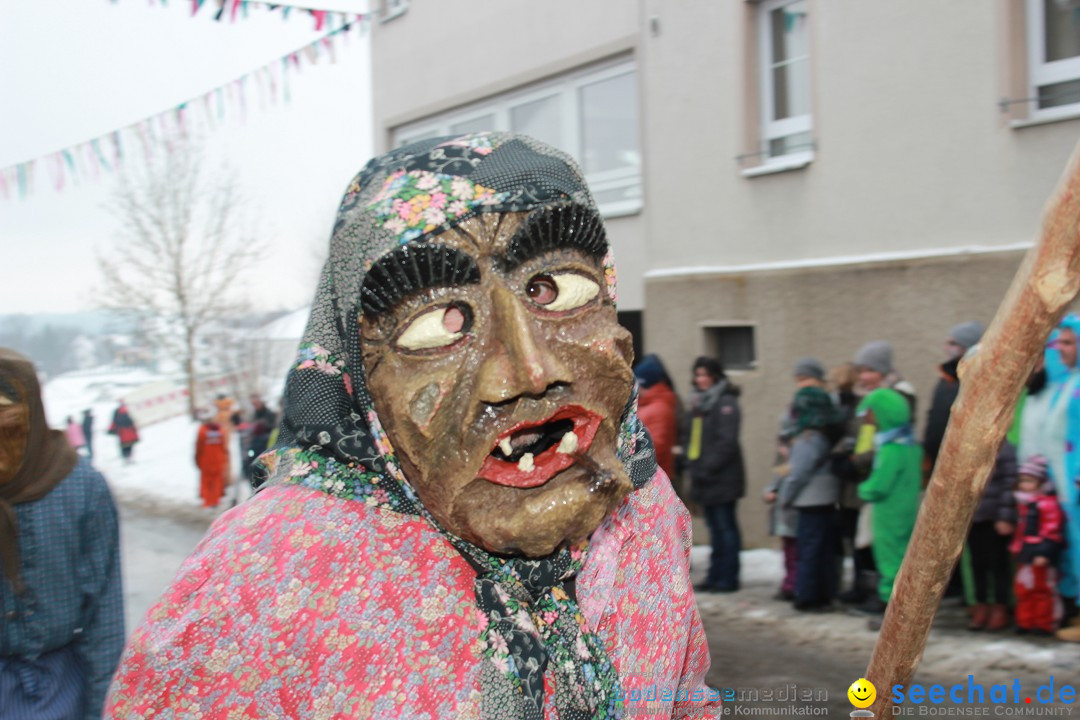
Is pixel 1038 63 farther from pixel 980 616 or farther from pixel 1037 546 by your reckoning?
pixel 980 616

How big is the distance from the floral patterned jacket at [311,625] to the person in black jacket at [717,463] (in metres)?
4.84

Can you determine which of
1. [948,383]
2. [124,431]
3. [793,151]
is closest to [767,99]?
[793,151]

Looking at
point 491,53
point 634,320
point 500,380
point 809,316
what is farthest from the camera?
point 491,53

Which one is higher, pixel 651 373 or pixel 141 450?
pixel 651 373

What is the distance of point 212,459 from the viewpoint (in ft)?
42.6

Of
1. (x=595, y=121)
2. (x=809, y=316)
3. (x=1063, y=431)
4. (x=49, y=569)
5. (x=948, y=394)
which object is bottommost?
(x=49, y=569)

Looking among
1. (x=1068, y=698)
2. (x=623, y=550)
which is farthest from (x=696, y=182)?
(x=623, y=550)

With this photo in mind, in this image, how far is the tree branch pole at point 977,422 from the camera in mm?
1097

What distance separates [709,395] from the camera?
6.38m

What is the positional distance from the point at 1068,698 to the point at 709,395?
2.76 metres

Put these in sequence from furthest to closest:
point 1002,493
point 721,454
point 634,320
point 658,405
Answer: point 634,320
point 658,405
point 721,454
point 1002,493

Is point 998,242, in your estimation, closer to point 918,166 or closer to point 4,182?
point 918,166

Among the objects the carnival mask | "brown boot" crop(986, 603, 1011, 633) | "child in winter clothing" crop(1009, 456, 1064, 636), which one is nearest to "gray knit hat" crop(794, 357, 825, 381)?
"child in winter clothing" crop(1009, 456, 1064, 636)

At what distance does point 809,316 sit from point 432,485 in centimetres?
657
